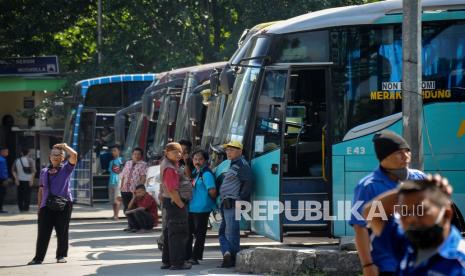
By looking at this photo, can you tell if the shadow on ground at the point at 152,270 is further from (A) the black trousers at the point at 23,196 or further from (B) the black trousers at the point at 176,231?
(A) the black trousers at the point at 23,196

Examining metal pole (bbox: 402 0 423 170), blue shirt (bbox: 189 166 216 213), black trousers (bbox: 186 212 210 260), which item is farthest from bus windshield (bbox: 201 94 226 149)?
metal pole (bbox: 402 0 423 170)

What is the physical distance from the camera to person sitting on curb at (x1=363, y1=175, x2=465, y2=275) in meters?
4.62

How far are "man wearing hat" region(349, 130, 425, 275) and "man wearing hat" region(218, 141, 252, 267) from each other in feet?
20.7

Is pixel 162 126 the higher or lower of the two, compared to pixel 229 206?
higher

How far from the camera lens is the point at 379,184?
6.82m

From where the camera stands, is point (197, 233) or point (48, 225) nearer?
point (197, 233)

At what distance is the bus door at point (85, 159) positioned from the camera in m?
25.9

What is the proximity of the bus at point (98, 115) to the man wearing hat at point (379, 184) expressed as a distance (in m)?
20.4

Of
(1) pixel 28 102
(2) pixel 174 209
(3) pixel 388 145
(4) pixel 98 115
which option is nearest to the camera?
(3) pixel 388 145

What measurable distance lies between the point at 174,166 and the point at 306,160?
7.18ft

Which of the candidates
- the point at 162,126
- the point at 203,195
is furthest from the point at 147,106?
the point at 203,195

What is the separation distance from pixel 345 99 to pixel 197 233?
2.66 m

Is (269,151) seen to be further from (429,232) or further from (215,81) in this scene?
(429,232)

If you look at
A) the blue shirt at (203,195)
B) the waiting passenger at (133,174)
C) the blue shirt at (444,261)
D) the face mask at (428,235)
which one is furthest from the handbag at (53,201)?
the face mask at (428,235)
